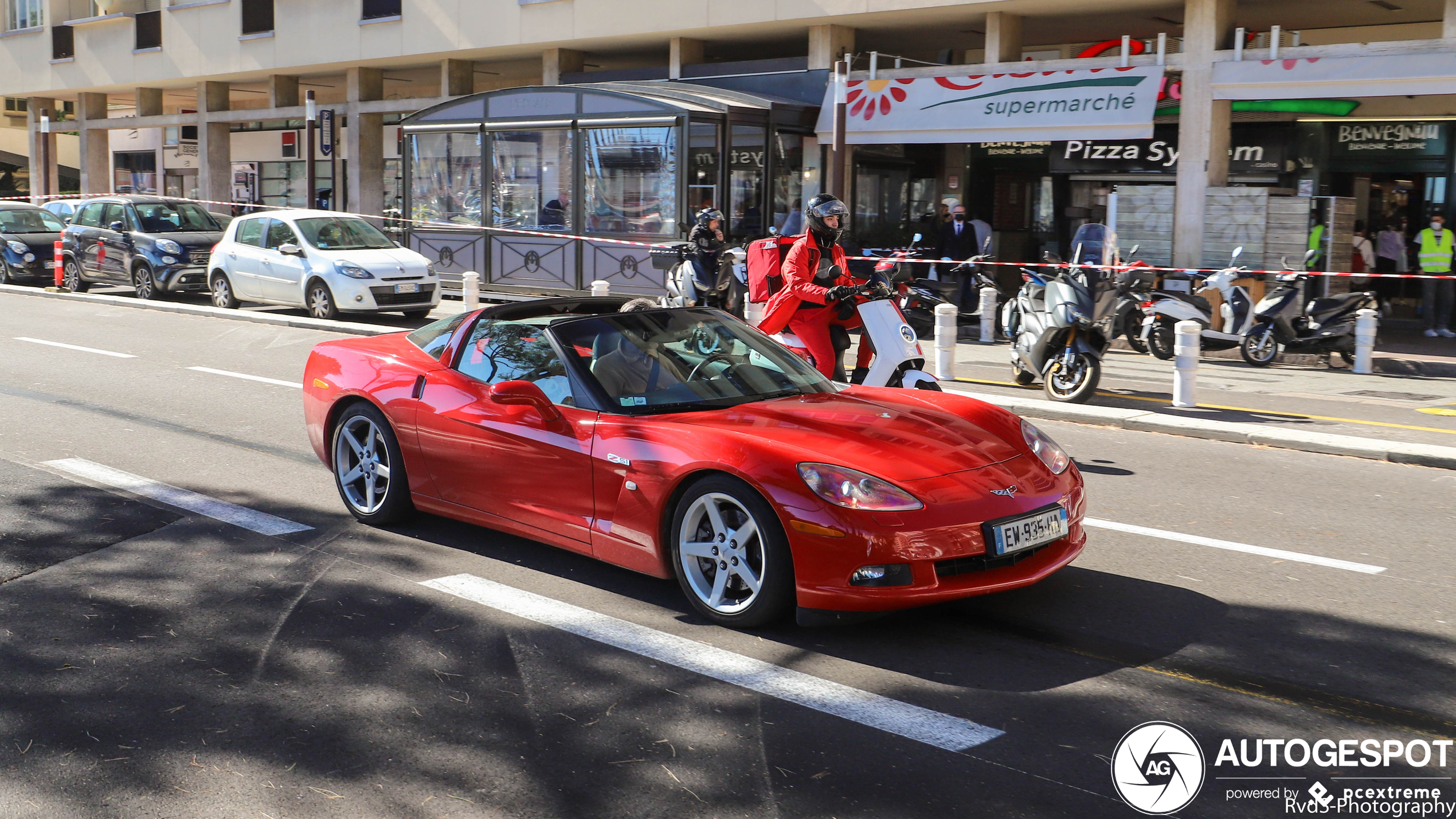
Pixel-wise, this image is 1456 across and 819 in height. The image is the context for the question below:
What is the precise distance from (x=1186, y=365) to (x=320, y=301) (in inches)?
486

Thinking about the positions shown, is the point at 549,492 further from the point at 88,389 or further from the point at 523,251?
the point at 523,251

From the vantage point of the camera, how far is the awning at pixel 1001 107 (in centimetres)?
1848

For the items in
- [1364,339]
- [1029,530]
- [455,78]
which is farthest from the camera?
[455,78]

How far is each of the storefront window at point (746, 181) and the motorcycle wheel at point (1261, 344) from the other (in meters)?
8.27

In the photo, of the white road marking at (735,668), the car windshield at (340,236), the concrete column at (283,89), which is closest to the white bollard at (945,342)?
the white road marking at (735,668)

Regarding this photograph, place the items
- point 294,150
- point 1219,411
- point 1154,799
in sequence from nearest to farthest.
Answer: point 1154,799 < point 1219,411 < point 294,150

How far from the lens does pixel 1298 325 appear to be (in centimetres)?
1456

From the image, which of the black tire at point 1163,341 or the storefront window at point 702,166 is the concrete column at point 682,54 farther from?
the black tire at point 1163,341

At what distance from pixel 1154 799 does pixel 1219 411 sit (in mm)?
8076

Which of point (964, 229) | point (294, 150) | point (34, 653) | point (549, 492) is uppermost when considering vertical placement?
point (294, 150)

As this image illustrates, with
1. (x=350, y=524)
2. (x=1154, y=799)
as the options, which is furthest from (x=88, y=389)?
(x=1154, y=799)

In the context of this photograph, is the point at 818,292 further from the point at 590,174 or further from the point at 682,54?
the point at 682,54

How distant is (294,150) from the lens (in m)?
37.4

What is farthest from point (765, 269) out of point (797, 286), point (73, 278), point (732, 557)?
point (73, 278)
